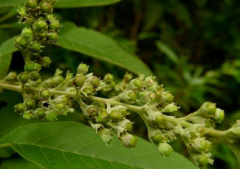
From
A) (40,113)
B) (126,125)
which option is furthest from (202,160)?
(40,113)

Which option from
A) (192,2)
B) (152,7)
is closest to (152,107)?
(152,7)

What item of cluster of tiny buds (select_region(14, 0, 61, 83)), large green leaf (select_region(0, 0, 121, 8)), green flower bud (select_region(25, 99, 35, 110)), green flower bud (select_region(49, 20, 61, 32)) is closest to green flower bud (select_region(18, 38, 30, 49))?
cluster of tiny buds (select_region(14, 0, 61, 83))

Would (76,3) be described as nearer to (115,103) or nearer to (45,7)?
(45,7)

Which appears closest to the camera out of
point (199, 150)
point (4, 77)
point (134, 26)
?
point (199, 150)

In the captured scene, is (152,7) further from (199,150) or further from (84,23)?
(199,150)

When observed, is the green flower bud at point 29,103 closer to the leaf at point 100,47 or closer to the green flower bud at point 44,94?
the green flower bud at point 44,94

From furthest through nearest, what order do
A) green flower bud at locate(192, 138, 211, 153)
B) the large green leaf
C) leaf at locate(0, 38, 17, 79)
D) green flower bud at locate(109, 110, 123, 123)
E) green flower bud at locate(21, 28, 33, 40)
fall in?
the large green leaf, leaf at locate(0, 38, 17, 79), green flower bud at locate(21, 28, 33, 40), green flower bud at locate(109, 110, 123, 123), green flower bud at locate(192, 138, 211, 153)

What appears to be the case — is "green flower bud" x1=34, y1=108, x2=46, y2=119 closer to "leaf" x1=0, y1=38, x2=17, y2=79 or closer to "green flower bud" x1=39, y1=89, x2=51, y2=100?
"green flower bud" x1=39, y1=89, x2=51, y2=100
